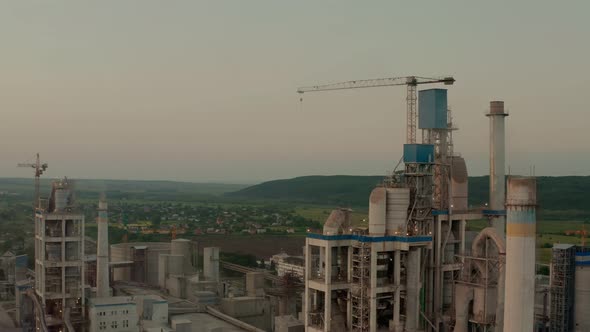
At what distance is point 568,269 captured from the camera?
50938 mm

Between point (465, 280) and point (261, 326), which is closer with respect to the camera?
point (465, 280)

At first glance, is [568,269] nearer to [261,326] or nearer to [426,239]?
[426,239]

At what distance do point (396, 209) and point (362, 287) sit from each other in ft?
17.1

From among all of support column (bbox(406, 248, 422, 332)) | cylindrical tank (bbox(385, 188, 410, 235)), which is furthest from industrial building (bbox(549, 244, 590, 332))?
cylindrical tank (bbox(385, 188, 410, 235))

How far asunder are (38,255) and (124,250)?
120 feet

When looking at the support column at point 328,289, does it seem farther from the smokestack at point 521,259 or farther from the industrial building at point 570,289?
the industrial building at point 570,289

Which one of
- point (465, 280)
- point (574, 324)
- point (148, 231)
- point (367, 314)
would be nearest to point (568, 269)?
point (574, 324)

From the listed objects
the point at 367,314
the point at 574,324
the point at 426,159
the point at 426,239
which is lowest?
the point at 574,324

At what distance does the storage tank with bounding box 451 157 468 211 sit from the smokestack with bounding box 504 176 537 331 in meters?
10.9

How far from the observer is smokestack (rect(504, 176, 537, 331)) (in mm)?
32312

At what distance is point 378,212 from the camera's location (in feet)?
130

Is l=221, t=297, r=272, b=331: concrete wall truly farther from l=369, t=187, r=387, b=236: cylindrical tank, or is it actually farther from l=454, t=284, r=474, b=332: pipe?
l=369, t=187, r=387, b=236: cylindrical tank

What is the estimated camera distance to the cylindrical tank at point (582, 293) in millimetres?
49625

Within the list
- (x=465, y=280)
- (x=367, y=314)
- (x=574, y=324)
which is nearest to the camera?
(x=367, y=314)
